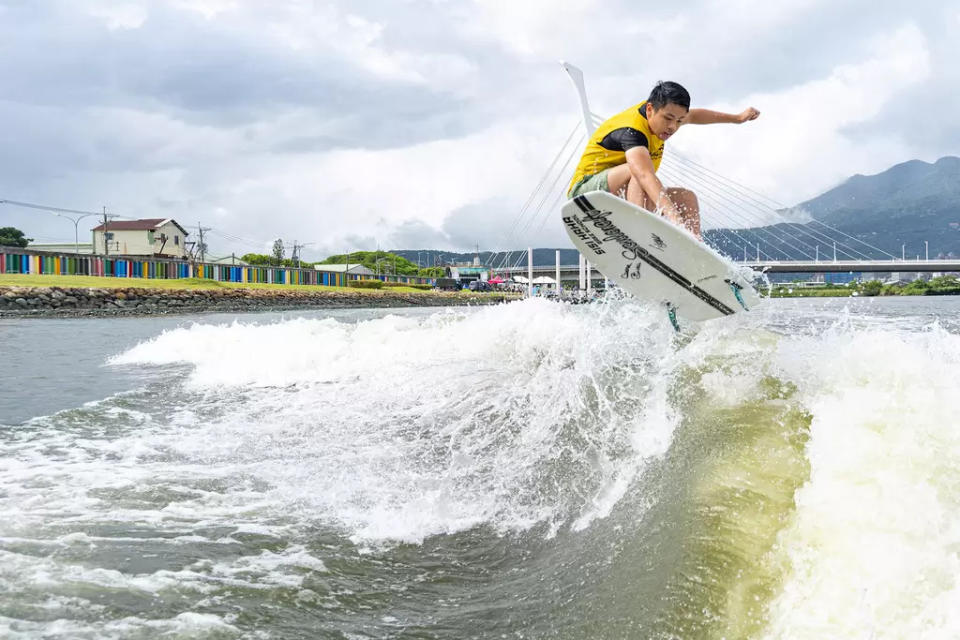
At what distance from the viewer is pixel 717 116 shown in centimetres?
695

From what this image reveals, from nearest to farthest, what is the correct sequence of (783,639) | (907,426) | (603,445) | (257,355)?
(783,639) < (907,426) < (603,445) < (257,355)

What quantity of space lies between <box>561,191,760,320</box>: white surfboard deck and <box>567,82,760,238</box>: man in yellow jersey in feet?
0.72

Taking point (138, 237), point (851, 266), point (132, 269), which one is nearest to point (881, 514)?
point (851, 266)

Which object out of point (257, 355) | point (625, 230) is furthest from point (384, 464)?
point (257, 355)

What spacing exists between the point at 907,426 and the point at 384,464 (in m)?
3.96

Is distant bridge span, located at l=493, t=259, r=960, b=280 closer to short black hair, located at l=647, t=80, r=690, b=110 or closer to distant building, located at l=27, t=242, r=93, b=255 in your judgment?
short black hair, located at l=647, t=80, r=690, b=110

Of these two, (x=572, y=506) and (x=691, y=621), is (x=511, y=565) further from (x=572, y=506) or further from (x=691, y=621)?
(x=691, y=621)

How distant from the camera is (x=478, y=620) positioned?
3.10m

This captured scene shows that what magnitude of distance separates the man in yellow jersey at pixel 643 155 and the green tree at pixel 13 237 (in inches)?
5546

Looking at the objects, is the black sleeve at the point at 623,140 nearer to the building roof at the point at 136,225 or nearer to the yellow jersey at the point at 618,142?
the yellow jersey at the point at 618,142

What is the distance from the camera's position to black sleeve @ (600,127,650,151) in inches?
239

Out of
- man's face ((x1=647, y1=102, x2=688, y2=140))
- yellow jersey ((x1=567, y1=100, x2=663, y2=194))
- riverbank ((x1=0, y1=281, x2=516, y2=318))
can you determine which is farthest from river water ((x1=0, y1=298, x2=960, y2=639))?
riverbank ((x1=0, y1=281, x2=516, y2=318))

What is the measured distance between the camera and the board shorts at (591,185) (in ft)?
21.0

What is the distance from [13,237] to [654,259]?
146716mm
